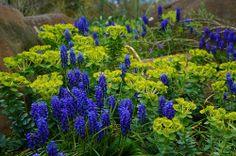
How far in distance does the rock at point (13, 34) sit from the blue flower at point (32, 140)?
135 cm

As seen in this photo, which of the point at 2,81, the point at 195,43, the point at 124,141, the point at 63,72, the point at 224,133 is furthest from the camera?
the point at 195,43

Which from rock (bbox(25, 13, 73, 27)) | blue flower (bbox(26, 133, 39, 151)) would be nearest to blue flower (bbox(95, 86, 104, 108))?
blue flower (bbox(26, 133, 39, 151))

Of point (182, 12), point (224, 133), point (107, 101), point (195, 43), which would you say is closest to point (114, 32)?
point (107, 101)

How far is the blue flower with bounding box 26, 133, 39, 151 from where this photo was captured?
2.18 m

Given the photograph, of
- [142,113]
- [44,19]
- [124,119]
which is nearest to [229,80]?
[142,113]

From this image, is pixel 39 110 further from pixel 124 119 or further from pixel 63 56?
pixel 63 56

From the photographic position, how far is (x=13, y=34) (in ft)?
12.4

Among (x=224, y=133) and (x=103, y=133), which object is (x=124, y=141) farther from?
(x=224, y=133)

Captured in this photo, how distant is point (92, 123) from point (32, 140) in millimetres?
335

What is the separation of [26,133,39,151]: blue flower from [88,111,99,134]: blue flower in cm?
30

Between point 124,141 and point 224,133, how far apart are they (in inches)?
22.3

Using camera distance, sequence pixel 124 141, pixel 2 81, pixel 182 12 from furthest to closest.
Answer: pixel 182 12, pixel 2 81, pixel 124 141

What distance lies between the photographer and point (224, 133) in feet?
7.23

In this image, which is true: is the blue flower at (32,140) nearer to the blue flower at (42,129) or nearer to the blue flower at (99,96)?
the blue flower at (42,129)
